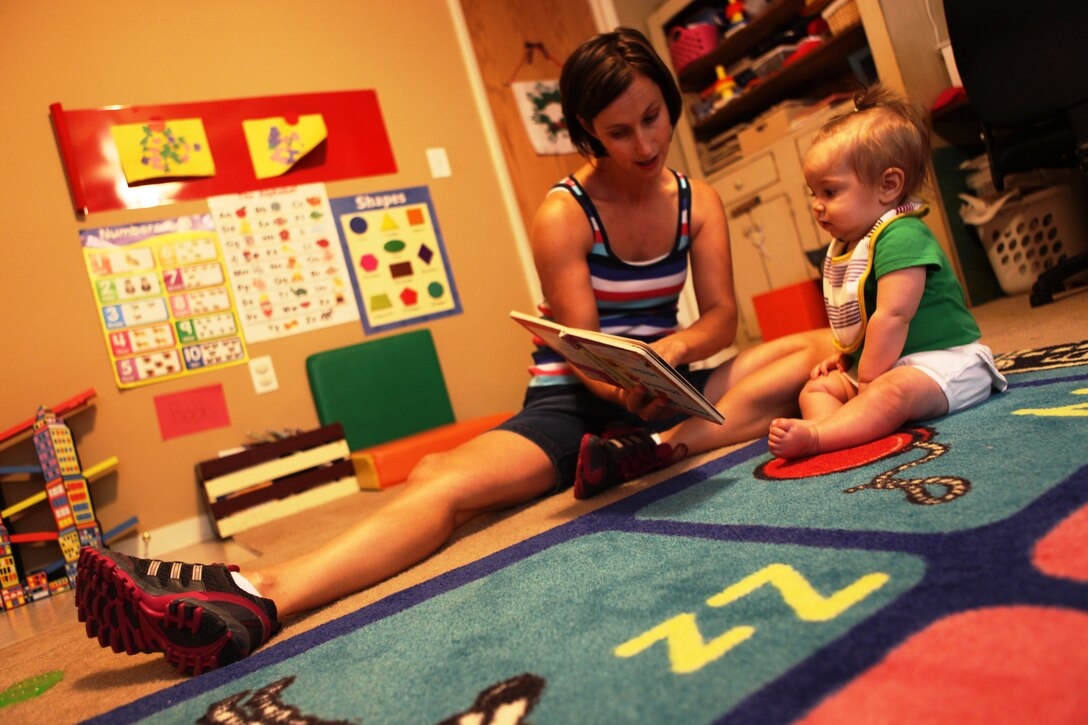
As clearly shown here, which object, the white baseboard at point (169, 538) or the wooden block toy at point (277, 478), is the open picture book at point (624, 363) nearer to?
the wooden block toy at point (277, 478)

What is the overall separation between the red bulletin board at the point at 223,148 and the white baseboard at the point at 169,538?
100 centimetres

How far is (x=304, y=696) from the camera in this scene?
0.66 meters

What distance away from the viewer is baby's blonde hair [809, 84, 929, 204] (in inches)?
42.8

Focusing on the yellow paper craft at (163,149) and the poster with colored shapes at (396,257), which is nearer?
the yellow paper craft at (163,149)

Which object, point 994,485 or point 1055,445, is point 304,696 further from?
point 1055,445

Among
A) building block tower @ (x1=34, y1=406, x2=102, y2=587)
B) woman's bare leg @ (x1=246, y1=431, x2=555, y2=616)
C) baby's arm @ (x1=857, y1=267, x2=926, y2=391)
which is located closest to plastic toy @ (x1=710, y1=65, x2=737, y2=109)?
baby's arm @ (x1=857, y1=267, x2=926, y2=391)

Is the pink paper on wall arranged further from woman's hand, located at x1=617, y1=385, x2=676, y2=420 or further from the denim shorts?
woman's hand, located at x1=617, y1=385, x2=676, y2=420

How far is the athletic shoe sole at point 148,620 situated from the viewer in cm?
77

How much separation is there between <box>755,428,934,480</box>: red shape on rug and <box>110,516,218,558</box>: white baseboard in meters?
1.89

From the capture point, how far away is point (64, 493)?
6.63 feet

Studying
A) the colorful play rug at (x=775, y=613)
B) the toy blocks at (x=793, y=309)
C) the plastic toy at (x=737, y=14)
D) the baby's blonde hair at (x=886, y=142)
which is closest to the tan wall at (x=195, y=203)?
the toy blocks at (x=793, y=309)

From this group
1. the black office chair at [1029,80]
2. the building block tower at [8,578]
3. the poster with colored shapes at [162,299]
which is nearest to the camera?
the black office chair at [1029,80]

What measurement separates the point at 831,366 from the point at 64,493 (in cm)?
193

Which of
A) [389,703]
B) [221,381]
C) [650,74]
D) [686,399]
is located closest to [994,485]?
[686,399]
